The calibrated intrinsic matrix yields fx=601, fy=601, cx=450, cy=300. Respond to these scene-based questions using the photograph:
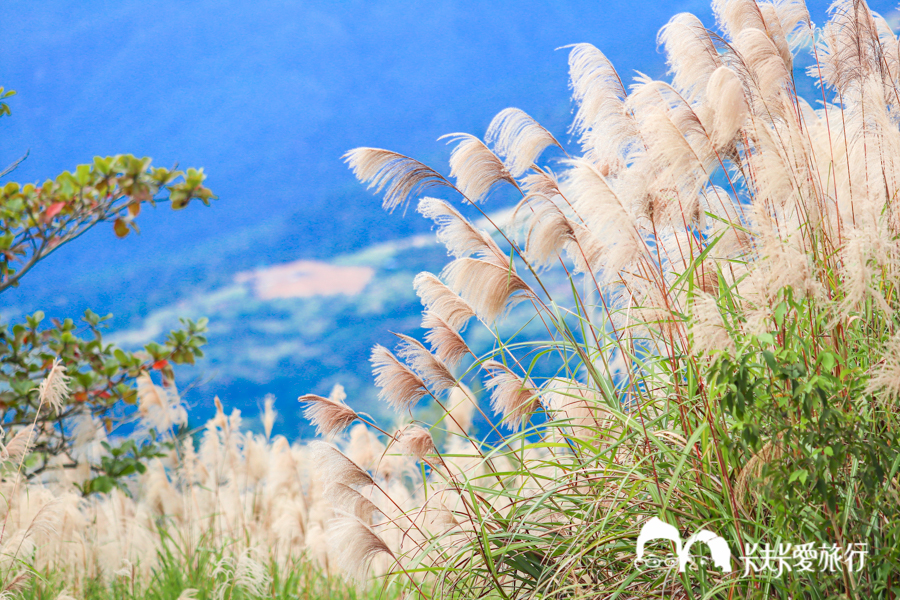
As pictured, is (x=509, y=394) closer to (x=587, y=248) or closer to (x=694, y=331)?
(x=587, y=248)

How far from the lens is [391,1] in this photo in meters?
10.5

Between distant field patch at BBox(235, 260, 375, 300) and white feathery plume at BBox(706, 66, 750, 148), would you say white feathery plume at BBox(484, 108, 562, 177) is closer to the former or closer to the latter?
white feathery plume at BBox(706, 66, 750, 148)

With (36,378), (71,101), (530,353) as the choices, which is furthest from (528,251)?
(71,101)

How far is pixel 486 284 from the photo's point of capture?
169 cm

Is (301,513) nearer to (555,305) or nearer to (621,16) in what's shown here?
(555,305)

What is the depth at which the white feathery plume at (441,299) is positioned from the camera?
5.90 ft

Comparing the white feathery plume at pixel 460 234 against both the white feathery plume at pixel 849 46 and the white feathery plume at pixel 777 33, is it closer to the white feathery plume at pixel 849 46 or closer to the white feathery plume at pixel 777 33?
the white feathery plume at pixel 777 33

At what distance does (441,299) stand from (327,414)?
47 centimetres

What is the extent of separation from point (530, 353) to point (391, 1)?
33.4 feet

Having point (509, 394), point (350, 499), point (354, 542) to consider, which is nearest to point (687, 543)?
point (509, 394)

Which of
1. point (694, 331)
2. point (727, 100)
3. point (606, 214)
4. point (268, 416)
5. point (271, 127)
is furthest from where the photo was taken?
point (271, 127)

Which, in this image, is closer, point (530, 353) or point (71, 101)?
point (530, 353)

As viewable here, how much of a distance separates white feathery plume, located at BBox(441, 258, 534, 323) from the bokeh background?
7.78m

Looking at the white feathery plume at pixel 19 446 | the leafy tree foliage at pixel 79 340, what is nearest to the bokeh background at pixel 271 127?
the leafy tree foliage at pixel 79 340
